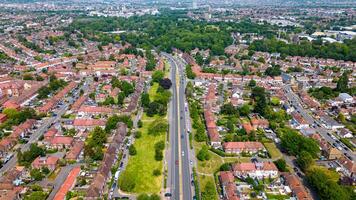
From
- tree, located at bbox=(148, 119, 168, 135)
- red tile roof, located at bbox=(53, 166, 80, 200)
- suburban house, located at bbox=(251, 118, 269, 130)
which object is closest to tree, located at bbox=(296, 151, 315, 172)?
suburban house, located at bbox=(251, 118, 269, 130)

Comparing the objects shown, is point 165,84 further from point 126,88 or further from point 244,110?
point 244,110

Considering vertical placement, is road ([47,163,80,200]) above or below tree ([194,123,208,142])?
below

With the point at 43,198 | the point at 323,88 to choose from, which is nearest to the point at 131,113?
the point at 43,198

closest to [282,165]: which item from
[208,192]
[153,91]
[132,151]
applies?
[208,192]

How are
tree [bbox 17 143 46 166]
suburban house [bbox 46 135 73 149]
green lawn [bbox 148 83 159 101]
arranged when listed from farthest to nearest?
green lawn [bbox 148 83 159 101] → suburban house [bbox 46 135 73 149] → tree [bbox 17 143 46 166]

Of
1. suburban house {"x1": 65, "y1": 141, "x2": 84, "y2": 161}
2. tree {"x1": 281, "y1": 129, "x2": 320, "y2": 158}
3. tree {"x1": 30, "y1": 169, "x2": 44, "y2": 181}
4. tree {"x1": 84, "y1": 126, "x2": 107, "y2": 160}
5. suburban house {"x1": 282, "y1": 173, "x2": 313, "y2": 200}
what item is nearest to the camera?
suburban house {"x1": 282, "y1": 173, "x2": 313, "y2": 200}

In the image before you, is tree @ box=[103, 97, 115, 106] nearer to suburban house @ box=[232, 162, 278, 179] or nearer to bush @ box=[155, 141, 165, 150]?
bush @ box=[155, 141, 165, 150]

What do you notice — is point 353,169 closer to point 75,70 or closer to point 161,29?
point 75,70
